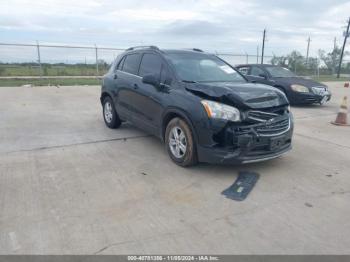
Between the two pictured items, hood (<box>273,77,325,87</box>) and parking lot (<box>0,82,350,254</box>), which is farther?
hood (<box>273,77,325,87</box>)

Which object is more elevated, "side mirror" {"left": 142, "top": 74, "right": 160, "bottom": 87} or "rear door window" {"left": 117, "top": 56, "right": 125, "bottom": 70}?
"rear door window" {"left": 117, "top": 56, "right": 125, "bottom": 70}

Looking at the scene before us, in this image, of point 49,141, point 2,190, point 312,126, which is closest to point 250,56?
point 312,126

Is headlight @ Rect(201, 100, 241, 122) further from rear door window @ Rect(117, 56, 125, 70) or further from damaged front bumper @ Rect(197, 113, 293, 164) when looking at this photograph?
rear door window @ Rect(117, 56, 125, 70)

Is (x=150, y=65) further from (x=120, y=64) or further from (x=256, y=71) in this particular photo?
(x=256, y=71)

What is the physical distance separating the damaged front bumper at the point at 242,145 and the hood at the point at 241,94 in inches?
10.9

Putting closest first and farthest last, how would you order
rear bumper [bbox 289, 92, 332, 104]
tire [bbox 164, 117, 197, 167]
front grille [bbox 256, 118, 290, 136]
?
front grille [bbox 256, 118, 290, 136] < tire [bbox 164, 117, 197, 167] < rear bumper [bbox 289, 92, 332, 104]

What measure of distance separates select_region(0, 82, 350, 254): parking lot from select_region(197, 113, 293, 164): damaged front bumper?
300 millimetres

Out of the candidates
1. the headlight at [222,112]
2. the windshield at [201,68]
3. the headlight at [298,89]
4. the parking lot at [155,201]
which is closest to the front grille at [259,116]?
the headlight at [222,112]

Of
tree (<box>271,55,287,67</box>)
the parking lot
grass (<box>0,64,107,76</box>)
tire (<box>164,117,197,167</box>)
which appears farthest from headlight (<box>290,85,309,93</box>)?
tree (<box>271,55,287,67</box>)

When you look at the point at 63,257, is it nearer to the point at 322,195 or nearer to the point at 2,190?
the point at 2,190

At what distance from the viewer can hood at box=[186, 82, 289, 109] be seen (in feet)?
13.9

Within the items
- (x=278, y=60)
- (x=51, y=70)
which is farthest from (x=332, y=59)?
(x=51, y=70)

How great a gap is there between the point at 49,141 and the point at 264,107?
3.95 m

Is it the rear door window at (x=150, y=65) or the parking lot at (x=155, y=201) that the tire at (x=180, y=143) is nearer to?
the parking lot at (x=155, y=201)
